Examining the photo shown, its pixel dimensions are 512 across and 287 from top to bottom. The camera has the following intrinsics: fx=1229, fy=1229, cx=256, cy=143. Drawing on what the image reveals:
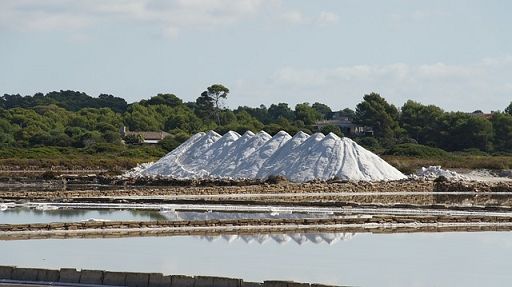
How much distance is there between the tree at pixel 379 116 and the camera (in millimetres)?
77375

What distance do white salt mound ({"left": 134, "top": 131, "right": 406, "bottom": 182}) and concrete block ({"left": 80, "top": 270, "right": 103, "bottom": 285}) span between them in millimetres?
27308

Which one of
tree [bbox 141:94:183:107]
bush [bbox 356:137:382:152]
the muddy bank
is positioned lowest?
the muddy bank

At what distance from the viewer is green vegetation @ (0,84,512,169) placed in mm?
59497

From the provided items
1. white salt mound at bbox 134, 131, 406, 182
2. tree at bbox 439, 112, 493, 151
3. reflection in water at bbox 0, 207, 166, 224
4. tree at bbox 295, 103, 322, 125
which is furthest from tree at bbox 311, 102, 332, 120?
reflection in water at bbox 0, 207, 166, 224

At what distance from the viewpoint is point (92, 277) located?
508 inches

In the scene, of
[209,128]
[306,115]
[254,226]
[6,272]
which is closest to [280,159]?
[254,226]

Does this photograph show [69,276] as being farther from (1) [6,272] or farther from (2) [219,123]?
(2) [219,123]

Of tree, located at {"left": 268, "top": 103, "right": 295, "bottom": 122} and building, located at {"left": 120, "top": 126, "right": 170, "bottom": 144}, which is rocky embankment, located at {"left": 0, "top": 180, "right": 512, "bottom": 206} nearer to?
building, located at {"left": 120, "top": 126, "right": 170, "bottom": 144}

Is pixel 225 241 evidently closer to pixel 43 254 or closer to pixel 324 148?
pixel 43 254

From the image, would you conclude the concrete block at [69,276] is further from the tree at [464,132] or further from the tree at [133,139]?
the tree at [133,139]

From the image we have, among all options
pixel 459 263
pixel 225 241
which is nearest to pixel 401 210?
pixel 225 241

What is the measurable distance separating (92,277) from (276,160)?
30.9 meters

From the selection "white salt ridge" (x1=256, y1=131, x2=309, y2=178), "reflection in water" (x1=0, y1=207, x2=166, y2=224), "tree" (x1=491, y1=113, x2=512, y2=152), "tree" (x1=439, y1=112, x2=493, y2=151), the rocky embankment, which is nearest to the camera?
"reflection in water" (x1=0, y1=207, x2=166, y2=224)

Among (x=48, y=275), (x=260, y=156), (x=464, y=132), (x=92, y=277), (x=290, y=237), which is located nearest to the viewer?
(x=92, y=277)
